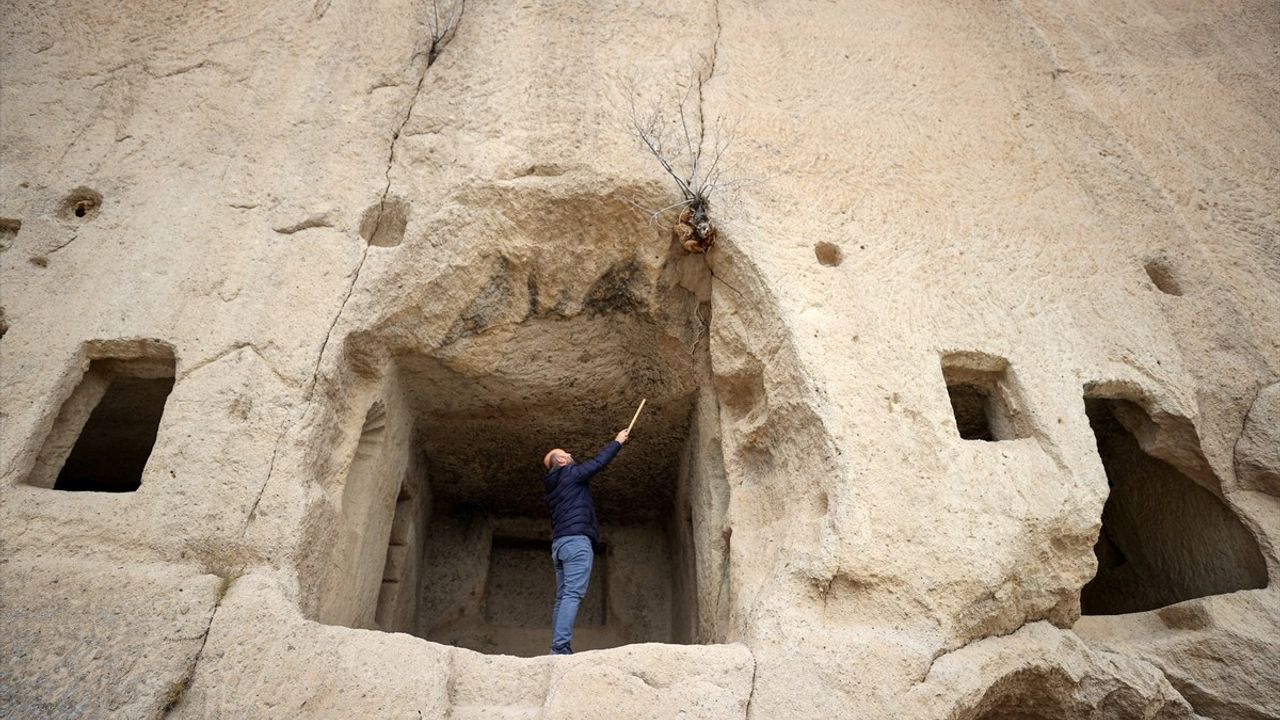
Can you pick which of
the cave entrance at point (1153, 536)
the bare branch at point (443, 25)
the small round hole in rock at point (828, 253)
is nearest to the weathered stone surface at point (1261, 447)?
the cave entrance at point (1153, 536)

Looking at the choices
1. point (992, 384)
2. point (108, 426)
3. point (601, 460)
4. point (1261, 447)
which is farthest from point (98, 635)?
point (1261, 447)

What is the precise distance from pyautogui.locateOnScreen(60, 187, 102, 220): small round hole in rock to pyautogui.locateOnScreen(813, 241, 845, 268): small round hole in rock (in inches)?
129

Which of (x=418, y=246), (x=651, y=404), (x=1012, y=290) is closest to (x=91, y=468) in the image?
(x=418, y=246)

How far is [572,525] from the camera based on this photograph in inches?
161

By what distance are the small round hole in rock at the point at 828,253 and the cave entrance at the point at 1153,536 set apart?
1.51 m

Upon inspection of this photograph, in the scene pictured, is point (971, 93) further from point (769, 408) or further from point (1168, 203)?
point (769, 408)

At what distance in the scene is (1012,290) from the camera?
3.79m

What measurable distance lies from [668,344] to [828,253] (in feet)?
3.20

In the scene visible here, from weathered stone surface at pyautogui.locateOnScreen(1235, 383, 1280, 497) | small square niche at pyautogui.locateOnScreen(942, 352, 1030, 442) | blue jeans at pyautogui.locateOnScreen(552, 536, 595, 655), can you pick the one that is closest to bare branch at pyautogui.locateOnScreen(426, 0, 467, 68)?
blue jeans at pyautogui.locateOnScreen(552, 536, 595, 655)

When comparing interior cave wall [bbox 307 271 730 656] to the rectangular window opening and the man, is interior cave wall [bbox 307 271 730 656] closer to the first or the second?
the man

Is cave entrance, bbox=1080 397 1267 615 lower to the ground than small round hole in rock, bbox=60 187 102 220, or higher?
lower

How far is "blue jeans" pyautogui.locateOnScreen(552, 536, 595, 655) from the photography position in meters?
3.66

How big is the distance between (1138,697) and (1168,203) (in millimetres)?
2530

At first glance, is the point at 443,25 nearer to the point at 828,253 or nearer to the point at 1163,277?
the point at 828,253
